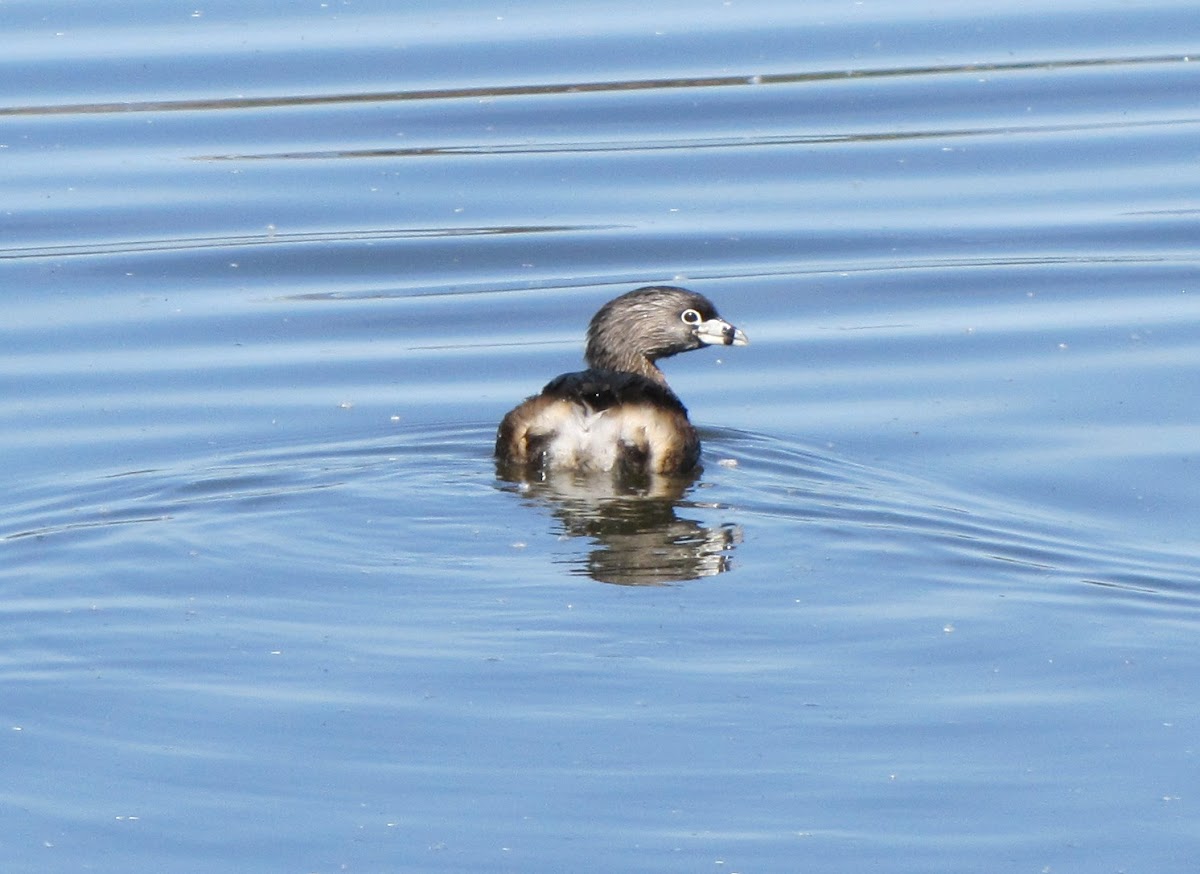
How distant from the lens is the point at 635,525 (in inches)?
361

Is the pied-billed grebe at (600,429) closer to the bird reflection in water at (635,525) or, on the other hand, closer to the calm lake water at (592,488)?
the bird reflection in water at (635,525)

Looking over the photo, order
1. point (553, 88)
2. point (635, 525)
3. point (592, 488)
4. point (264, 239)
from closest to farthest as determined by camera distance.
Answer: point (635, 525) → point (592, 488) → point (264, 239) → point (553, 88)

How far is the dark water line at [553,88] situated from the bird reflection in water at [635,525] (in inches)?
368

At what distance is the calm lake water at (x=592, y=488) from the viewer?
6.57 m

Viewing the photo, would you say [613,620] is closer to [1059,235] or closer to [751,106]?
[1059,235]

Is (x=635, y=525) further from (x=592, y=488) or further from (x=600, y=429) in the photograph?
(x=600, y=429)

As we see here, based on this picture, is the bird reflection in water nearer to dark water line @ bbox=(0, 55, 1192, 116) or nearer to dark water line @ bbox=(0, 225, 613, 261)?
dark water line @ bbox=(0, 225, 613, 261)

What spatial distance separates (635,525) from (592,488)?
1.71 ft

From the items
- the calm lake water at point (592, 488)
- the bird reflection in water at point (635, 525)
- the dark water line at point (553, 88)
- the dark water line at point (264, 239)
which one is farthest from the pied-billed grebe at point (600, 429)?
the dark water line at point (553, 88)

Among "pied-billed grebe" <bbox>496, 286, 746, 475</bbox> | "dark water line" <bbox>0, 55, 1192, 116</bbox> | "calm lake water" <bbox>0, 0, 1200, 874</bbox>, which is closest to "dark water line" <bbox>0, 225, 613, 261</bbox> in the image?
"calm lake water" <bbox>0, 0, 1200, 874</bbox>

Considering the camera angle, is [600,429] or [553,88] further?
[553,88]

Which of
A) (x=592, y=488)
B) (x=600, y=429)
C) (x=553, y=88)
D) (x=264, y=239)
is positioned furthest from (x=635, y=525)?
(x=553, y=88)

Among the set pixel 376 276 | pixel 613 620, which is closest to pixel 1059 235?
pixel 376 276

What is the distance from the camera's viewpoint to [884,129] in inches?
703
